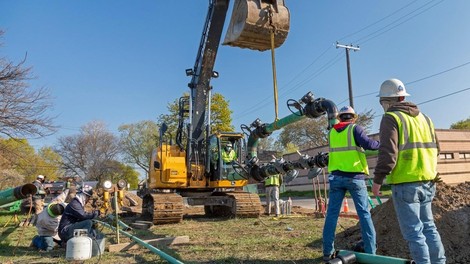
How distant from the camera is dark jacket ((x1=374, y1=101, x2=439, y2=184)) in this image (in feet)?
11.1

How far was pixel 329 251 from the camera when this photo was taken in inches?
175

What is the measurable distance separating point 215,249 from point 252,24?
3901 mm

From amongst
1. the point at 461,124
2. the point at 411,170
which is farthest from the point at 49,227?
the point at 461,124

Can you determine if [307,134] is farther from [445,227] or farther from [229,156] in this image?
[445,227]

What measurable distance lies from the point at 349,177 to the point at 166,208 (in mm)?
6267

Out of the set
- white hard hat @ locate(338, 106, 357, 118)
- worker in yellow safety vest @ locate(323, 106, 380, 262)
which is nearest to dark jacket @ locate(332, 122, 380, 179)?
worker in yellow safety vest @ locate(323, 106, 380, 262)

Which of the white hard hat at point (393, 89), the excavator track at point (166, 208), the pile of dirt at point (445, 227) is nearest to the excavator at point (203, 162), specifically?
the excavator track at point (166, 208)

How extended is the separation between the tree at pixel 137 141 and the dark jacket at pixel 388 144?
154ft

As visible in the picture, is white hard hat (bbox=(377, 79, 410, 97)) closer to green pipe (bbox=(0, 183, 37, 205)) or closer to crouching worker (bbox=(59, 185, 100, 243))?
crouching worker (bbox=(59, 185, 100, 243))

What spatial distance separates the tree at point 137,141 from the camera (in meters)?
49.3

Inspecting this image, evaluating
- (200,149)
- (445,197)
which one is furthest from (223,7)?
(445,197)

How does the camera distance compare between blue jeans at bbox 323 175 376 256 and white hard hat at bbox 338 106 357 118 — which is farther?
white hard hat at bbox 338 106 357 118

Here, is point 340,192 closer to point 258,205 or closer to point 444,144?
point 258,205

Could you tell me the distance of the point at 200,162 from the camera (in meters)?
11.1
